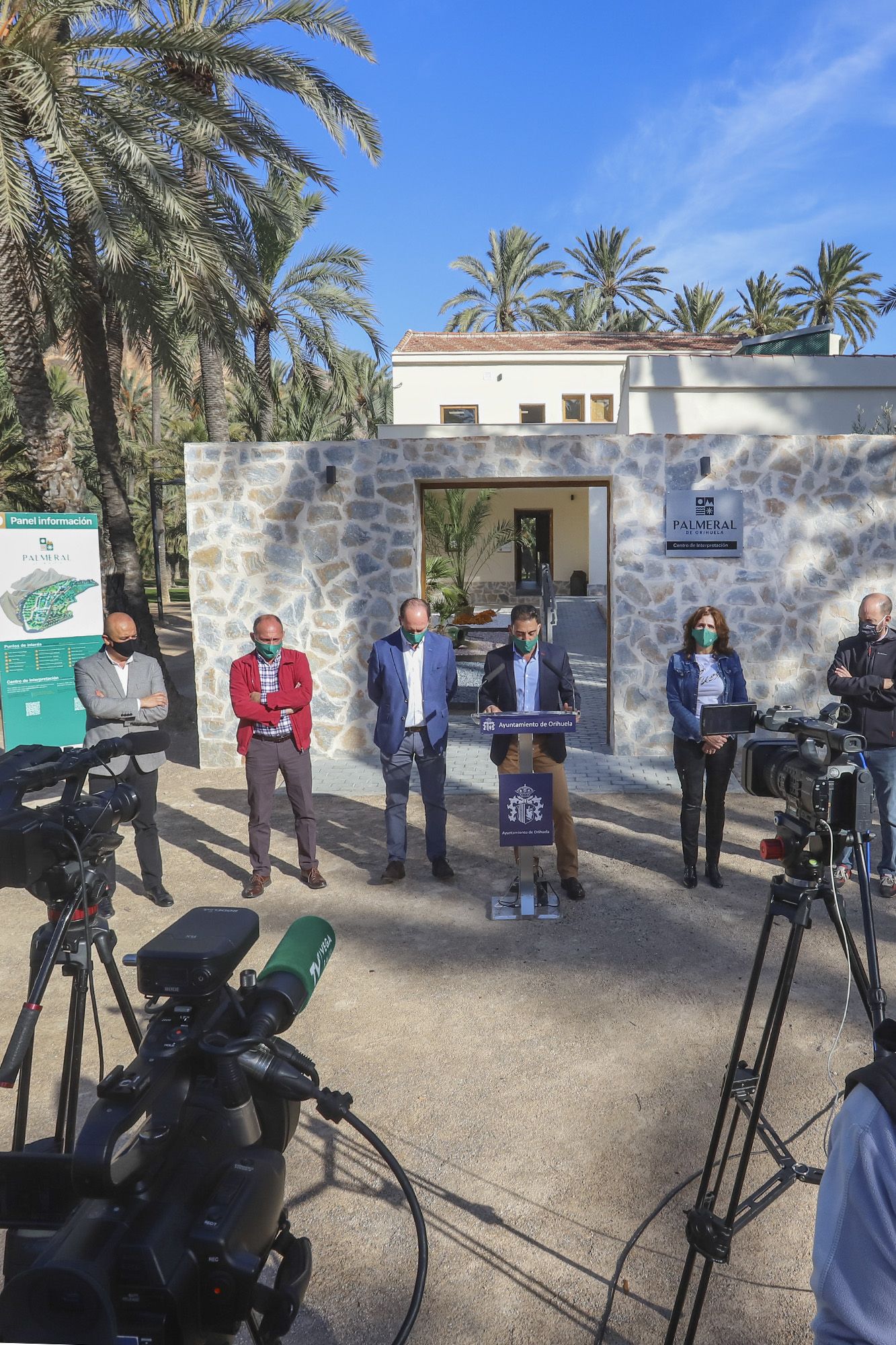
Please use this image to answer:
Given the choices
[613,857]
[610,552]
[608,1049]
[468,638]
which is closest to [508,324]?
[468,638]

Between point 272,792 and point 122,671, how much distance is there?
4.06ft

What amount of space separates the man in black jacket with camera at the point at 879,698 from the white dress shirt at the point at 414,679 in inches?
102

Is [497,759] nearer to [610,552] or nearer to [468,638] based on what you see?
[610,552]

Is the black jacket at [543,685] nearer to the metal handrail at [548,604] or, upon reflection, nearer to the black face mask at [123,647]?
the black face mask at [123,647]

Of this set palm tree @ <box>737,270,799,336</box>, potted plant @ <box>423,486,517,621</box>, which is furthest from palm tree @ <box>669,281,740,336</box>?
potted plant @ <box>423,486,517,621</box>

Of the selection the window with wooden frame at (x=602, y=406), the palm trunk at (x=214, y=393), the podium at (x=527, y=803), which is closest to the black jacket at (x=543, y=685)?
the podium at (x=527, y=803)

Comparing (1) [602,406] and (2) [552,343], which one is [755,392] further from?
(2) [552,343]

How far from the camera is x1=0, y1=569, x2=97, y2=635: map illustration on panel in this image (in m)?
8.64

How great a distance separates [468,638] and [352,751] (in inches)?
230

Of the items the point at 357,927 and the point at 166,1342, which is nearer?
the point at 166,1342

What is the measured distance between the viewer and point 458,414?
2638cm

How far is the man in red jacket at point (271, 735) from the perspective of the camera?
605cm

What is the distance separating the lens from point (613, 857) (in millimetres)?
6691

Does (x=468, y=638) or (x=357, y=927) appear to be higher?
(x=468, y=638)
